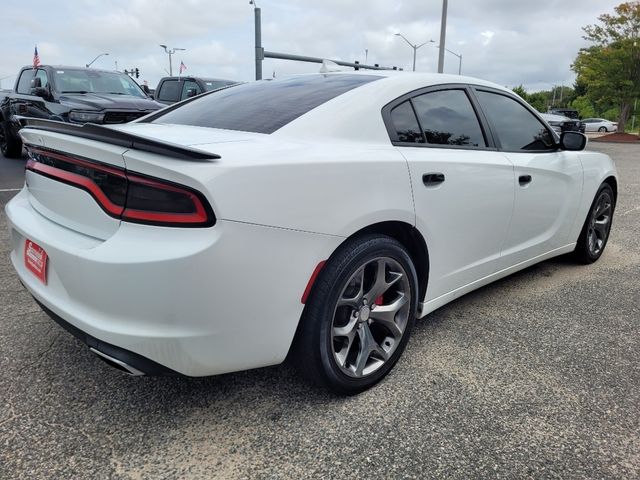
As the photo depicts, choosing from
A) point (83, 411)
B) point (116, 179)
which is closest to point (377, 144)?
point (116, 179)

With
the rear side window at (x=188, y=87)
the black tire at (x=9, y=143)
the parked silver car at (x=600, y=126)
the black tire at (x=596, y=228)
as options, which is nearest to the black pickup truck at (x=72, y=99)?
the black tire at (x=9, y=143)

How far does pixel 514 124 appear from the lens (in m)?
3.24

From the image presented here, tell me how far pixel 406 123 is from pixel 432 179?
0.31m

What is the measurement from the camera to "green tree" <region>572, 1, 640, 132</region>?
76.6ft

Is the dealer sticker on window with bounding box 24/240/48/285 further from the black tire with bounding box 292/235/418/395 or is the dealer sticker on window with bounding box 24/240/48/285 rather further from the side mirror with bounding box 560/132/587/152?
the side mirror with bounding box 560/132/587/152

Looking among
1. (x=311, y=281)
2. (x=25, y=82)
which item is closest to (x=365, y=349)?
(x=311, y=281)

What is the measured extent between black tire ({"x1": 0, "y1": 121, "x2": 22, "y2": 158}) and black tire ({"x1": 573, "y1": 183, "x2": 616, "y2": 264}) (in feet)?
31.7

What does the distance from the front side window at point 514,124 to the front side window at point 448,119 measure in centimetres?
19

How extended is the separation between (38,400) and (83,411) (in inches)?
9.2

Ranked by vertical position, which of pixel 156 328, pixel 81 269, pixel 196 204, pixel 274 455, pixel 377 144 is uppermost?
pixel 377 144

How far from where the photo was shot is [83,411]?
2076 mm

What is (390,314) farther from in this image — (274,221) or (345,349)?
(274,221)

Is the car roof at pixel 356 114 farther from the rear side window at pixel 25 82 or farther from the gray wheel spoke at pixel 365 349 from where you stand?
the rear side window at pixel 25 82

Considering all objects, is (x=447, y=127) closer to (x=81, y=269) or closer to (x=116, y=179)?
(x=116, y=179)
